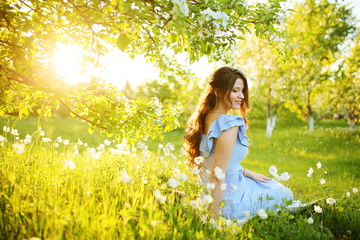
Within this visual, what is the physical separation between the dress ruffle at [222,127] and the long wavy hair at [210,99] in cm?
31

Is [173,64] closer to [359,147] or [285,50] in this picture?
[285,50]

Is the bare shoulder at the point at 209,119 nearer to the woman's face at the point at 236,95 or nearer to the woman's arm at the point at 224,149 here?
the woman's face at the point at 236,95

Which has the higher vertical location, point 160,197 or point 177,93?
point 160,197

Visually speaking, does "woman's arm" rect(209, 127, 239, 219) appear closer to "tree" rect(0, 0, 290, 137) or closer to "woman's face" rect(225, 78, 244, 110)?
"woman's face" rect(225, 78, 244, 110)

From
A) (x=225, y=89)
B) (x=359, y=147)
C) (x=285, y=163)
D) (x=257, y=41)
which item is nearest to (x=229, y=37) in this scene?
(x=225, y=89)

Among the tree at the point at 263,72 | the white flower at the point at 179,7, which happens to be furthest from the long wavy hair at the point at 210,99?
the tree at the point at 263,72

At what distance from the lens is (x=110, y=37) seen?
3363 mm

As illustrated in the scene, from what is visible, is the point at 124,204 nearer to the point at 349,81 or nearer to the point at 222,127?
the point at 222,127

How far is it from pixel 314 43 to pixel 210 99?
14.5 metres

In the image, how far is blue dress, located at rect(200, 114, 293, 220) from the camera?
3014 mm

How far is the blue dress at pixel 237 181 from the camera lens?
301 cm

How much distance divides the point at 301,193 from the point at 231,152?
3.66m

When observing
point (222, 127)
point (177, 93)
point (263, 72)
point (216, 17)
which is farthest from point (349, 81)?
point (216, 17)

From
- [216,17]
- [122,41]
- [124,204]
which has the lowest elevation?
[124,204]
